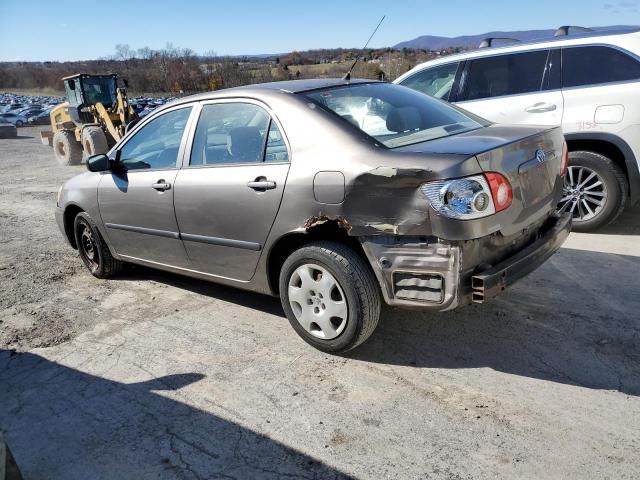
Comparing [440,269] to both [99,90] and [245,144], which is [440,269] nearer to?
[245,144]

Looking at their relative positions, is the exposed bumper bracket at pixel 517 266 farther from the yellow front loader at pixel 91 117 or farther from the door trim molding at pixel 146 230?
the yellow front loader at pixel 91 117

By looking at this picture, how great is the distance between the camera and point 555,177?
11.3ft

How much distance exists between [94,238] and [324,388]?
120 inches

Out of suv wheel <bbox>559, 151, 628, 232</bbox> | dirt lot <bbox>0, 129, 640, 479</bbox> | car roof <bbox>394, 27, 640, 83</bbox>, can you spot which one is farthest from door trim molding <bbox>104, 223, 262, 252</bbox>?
car roof <bbox>394, 27, 640, 83</bbox>

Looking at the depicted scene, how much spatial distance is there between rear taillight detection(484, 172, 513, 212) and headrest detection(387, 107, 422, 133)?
82cm

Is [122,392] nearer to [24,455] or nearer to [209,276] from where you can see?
[24,455]

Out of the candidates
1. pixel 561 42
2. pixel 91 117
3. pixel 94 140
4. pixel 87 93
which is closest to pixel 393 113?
pixel 561 42

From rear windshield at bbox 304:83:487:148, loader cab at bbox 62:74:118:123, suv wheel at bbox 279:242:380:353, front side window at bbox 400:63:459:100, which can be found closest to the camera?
suv wheel at bbox 279:242:380:353

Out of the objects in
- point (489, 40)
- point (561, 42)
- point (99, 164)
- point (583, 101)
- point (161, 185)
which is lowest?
point (161, 185)

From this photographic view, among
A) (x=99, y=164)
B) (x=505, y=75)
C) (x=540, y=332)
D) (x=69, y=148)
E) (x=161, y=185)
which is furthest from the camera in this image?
(x=69, y=148)

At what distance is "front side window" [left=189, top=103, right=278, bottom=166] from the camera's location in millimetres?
3543

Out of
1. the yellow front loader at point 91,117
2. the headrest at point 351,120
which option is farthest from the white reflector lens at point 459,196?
the yellow front loader at point 91,117

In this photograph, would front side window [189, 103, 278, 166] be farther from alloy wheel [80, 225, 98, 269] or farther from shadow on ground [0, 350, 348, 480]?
alloy wheel [80, 225, 98, 269]

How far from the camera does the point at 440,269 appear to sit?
111 inches
